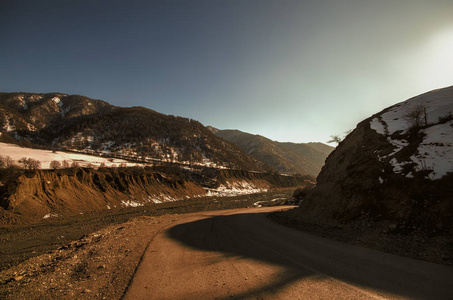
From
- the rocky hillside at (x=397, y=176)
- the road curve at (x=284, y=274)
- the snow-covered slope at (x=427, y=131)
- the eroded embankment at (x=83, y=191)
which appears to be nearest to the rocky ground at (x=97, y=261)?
the road curve at (x=284, y=274)

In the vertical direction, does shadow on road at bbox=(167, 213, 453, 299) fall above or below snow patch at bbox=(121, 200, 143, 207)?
above

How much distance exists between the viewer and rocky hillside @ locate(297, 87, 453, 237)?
855 centimetres

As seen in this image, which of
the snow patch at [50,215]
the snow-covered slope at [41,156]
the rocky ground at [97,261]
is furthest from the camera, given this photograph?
the snow-covered slope at [41,156]

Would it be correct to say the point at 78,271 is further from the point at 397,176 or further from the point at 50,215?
the point at 50,215

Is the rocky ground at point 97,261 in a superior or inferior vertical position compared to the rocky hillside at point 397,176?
inferior

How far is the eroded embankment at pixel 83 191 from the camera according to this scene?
21.1 metres

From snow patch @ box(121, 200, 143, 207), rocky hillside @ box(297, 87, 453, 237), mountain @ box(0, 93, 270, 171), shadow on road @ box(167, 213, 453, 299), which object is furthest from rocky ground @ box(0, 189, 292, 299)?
mountain @ box(0, 93, 270, 171)

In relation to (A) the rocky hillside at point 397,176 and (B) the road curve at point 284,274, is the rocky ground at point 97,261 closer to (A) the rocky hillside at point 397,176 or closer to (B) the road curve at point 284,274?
(B) the road curve at point 284,274

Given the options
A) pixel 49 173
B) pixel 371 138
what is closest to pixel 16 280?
pixel 371 138

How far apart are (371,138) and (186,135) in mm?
114190

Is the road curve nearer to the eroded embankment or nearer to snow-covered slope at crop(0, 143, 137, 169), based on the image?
the eroded embankment

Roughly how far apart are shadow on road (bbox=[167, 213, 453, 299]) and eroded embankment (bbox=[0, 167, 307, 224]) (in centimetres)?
2305

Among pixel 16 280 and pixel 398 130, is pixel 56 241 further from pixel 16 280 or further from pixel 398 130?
pixel 398 130

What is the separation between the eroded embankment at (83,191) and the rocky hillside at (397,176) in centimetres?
2891
